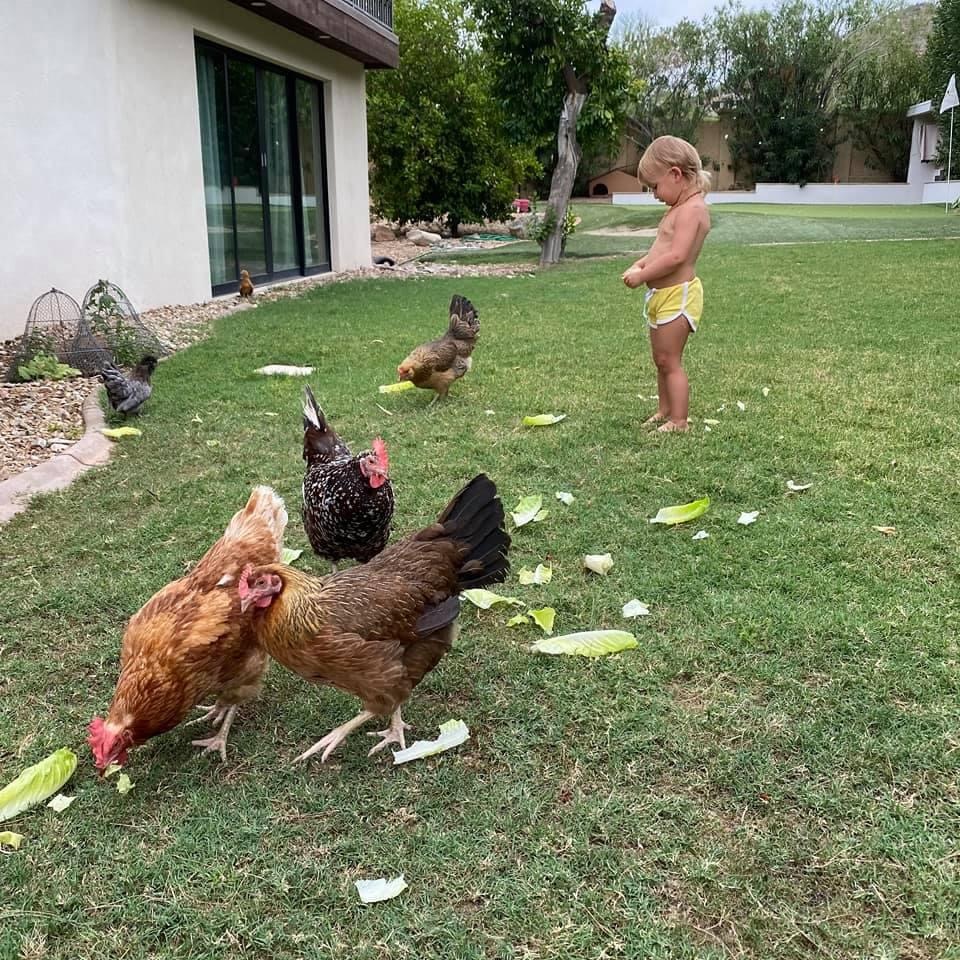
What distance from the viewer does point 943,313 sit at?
940cm

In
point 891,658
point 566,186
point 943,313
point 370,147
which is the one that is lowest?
point 891,658

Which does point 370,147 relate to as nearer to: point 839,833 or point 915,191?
point 839,833

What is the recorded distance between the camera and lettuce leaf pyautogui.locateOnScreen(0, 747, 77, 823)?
2512 mm

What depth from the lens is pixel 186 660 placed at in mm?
2648

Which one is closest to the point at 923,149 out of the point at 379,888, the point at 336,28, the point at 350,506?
the point at 336,28

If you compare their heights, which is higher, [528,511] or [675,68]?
[675,68]

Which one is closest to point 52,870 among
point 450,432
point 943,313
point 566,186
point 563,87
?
point 450,432

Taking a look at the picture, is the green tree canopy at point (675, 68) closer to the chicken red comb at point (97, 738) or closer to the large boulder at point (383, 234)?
the large boulder at point (383, 234)

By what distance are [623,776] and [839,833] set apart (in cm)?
62

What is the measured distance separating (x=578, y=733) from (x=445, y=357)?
4.22 metres

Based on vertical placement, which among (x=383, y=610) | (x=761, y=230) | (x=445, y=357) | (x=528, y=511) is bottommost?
(x=528, y=511)

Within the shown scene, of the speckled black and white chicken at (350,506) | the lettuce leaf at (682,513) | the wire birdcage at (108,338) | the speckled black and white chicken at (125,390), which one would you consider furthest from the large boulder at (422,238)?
the speckled black and white chicken at (350,506)

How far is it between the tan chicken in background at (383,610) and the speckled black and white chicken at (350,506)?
622 millimetres

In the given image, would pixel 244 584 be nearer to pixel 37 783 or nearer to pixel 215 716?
pixel 215 716
